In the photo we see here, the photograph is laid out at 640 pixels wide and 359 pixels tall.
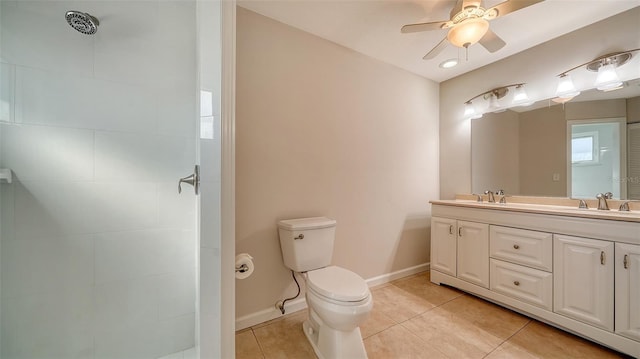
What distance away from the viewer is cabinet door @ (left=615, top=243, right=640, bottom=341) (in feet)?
4.06

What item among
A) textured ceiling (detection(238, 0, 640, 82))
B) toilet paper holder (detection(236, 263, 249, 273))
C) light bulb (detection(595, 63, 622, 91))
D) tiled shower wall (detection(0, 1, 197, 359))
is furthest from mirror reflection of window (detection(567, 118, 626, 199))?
tiled shower wall (detection(0, 1, 197, 359))

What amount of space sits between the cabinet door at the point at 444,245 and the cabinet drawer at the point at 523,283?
33 centimetres

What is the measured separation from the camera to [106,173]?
46.2 inches

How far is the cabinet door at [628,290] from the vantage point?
4.06ft

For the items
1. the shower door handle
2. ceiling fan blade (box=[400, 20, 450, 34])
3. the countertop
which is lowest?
the countertop

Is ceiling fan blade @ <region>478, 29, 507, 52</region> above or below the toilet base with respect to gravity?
above

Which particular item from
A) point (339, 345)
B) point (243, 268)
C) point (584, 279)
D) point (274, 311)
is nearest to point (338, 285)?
point (339, 345)

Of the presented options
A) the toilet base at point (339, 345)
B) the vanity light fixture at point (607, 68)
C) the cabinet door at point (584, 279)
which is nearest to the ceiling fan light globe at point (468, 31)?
the vanity light fixture at point (607, 68)

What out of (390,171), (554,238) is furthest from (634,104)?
(390,171)

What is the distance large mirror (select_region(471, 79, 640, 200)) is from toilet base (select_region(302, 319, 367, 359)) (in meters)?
2.03

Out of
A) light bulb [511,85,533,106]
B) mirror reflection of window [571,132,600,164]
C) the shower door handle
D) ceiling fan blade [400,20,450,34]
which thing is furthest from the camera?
light bulb [511,85,533,106]

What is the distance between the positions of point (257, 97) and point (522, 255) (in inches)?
89.8

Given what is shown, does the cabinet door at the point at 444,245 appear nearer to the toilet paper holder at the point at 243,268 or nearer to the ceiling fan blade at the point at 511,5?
the ceiling fan blade at the point at 511,5

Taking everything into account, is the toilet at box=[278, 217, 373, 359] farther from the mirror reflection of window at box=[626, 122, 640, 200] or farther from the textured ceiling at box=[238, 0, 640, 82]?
the mirror reflection of window at box=[626, 122, 640, 200]
